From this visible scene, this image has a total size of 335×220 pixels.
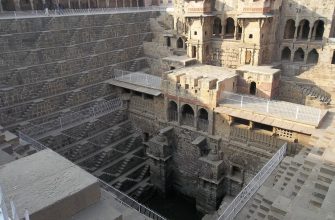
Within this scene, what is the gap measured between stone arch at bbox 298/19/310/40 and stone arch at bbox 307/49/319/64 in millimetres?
1199

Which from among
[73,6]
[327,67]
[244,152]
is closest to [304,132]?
[244,152]

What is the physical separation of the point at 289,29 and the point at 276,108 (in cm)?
954

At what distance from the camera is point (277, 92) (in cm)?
1898

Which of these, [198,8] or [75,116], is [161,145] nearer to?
[75,116]

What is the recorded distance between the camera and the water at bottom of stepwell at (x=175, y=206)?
55.6ft

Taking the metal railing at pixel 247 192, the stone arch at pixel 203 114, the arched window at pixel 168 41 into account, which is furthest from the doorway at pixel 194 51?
the metal railing at pixel 247 192

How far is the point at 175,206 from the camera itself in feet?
58.8

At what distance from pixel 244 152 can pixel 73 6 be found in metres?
21.0

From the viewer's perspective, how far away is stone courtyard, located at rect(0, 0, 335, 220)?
48.0 feet

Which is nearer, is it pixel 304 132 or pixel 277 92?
pixel 304 132

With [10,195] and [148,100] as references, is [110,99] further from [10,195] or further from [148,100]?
[10,195]

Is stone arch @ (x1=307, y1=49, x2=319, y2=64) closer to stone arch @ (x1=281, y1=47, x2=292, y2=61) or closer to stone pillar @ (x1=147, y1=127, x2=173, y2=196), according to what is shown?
stone arch @ (x1=281, y1=47, x2=292, y2=61)

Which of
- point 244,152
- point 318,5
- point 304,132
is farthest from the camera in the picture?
point 318,5

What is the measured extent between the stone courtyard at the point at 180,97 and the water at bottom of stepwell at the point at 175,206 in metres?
0.22
